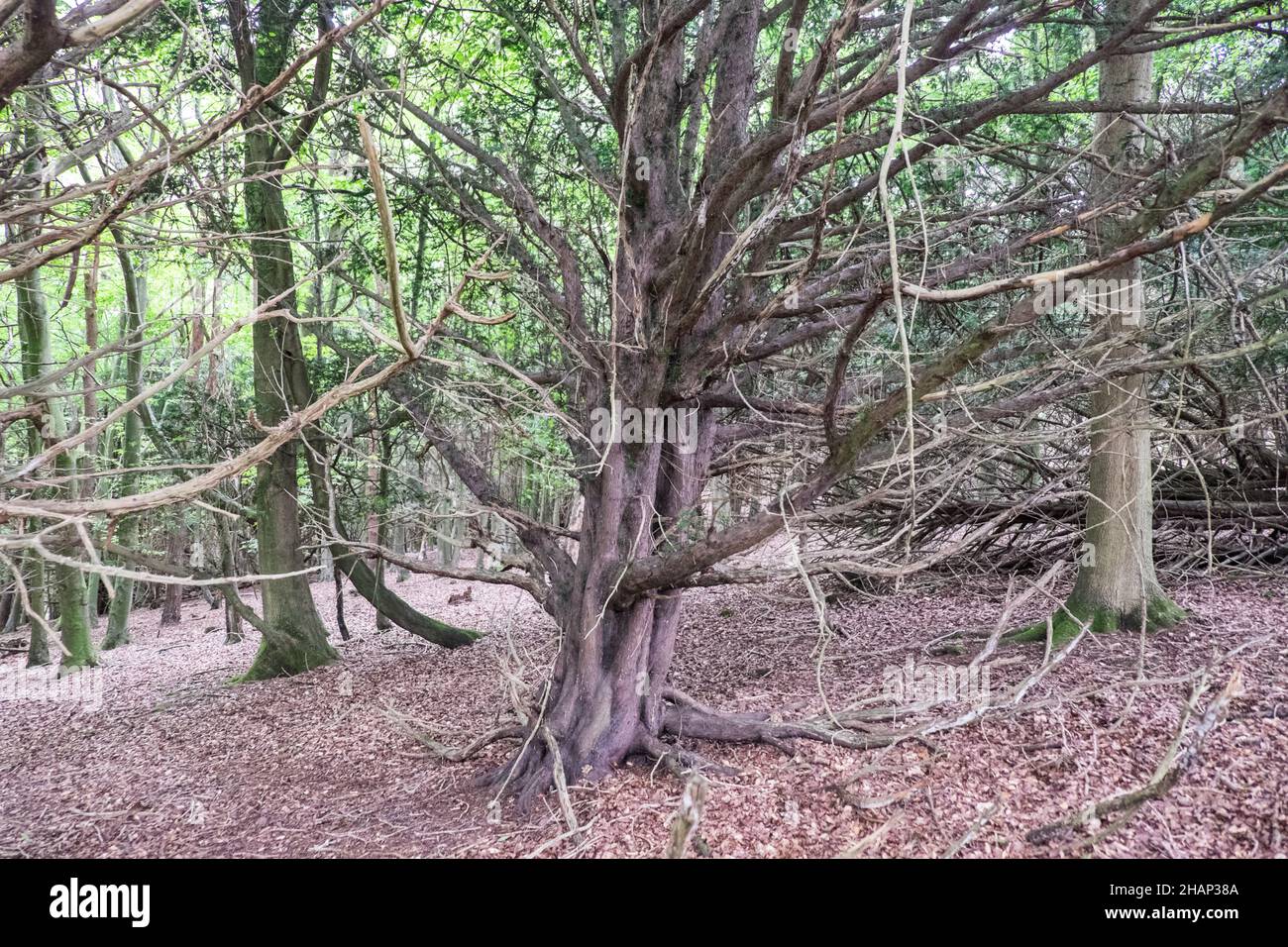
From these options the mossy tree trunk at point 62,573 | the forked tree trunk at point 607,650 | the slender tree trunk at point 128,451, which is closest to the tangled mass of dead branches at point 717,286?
the forked tree trunk at point 607,650

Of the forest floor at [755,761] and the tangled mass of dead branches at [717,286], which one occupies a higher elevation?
the tangled mass of dead branches at [717,286]

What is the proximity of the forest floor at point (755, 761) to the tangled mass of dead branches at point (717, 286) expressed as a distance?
1.12ft

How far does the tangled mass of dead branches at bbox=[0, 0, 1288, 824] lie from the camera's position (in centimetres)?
306

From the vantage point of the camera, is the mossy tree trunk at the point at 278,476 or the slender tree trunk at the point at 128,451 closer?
the mossy tree trunk at the point at 278,476

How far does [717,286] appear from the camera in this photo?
14.3ft

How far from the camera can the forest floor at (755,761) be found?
3.44m

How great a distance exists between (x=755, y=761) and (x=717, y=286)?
266 centimetres

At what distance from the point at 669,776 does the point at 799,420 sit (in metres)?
2.33

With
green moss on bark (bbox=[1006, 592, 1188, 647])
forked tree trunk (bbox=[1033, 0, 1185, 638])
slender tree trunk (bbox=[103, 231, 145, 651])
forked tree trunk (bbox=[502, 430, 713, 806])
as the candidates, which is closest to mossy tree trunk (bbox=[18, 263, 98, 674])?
slender tree trunk (bbox=[103, 231, 145, 651])

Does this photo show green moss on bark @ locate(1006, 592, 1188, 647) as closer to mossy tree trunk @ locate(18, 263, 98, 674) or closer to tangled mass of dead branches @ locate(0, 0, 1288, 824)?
tangled mass of dead branches @ locate(0, 0, 1288, 824)

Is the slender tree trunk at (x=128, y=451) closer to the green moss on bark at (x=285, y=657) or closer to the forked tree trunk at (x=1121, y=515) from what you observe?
the green moss on bark at (x=285, y=657)

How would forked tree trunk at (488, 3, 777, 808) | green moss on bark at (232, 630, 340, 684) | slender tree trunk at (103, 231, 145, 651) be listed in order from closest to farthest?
forked tree trunk at (488, 3, 777, 808) < green moss on bark at (232, 630, 340, 684) < slender tree trunk at (103, 231, 145, 651)

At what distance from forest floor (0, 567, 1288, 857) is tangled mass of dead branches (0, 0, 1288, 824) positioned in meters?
0.34

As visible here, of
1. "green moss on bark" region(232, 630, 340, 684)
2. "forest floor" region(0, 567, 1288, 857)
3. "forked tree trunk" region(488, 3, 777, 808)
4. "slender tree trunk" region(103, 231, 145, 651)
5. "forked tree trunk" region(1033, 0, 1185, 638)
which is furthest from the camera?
"slender tree trunk" region(103, 231, 145, 651)
